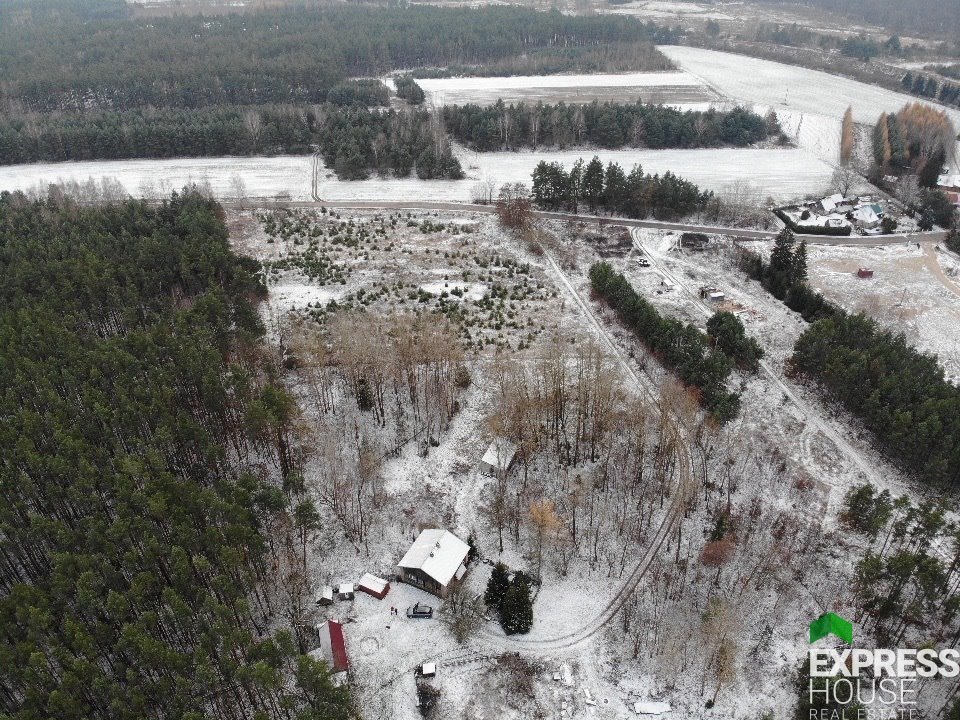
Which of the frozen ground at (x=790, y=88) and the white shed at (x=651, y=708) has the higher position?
the frozen ground at (x=790, y=88)

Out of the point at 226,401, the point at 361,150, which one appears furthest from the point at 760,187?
the point at 226,401

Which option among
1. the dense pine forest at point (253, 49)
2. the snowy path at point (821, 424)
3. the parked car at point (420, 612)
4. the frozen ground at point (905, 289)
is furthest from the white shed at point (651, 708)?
the dense pine forest at point (253, 49)

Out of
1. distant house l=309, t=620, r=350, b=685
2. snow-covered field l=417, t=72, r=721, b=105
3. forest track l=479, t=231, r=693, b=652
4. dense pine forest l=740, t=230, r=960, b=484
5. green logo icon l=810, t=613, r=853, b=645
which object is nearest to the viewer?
distant house l=309, t=620, r=350, b=685

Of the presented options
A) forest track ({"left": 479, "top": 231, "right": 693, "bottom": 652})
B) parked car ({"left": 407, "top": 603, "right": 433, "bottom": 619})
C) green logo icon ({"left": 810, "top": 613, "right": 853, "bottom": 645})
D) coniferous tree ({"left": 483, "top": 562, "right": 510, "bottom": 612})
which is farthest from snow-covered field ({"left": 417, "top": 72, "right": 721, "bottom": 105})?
green logo icon ({"left": 810, "top": 613, "right": 853, "bottom": 645})

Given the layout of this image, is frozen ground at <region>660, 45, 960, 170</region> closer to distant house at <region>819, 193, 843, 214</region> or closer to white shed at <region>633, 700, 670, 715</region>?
distant house at <region>819, 193, 843, 214</region>

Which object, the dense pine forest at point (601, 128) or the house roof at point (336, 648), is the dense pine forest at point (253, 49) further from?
the house roof at point (336, 648)

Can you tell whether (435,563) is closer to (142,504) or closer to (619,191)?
(142,504)
